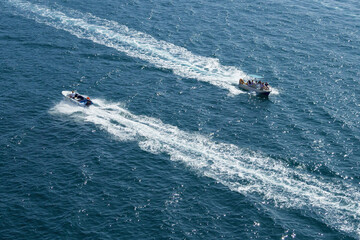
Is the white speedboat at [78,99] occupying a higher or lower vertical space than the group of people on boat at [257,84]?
lower

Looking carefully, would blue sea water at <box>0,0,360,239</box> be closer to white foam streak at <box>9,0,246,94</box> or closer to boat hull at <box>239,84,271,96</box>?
white foam streak at <box>9,0,246,94</box>

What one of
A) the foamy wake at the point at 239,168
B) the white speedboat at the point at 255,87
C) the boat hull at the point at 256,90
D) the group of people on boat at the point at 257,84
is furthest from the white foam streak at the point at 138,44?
the foamy wake at the point at 239,168

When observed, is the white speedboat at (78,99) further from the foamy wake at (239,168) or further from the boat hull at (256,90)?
the boat hull at (256,90)

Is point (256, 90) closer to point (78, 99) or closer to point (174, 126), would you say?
point (174, 126)

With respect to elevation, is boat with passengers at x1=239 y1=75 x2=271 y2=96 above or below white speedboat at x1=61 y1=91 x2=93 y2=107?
above

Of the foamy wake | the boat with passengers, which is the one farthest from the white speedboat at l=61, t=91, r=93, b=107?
the boat with passengers
